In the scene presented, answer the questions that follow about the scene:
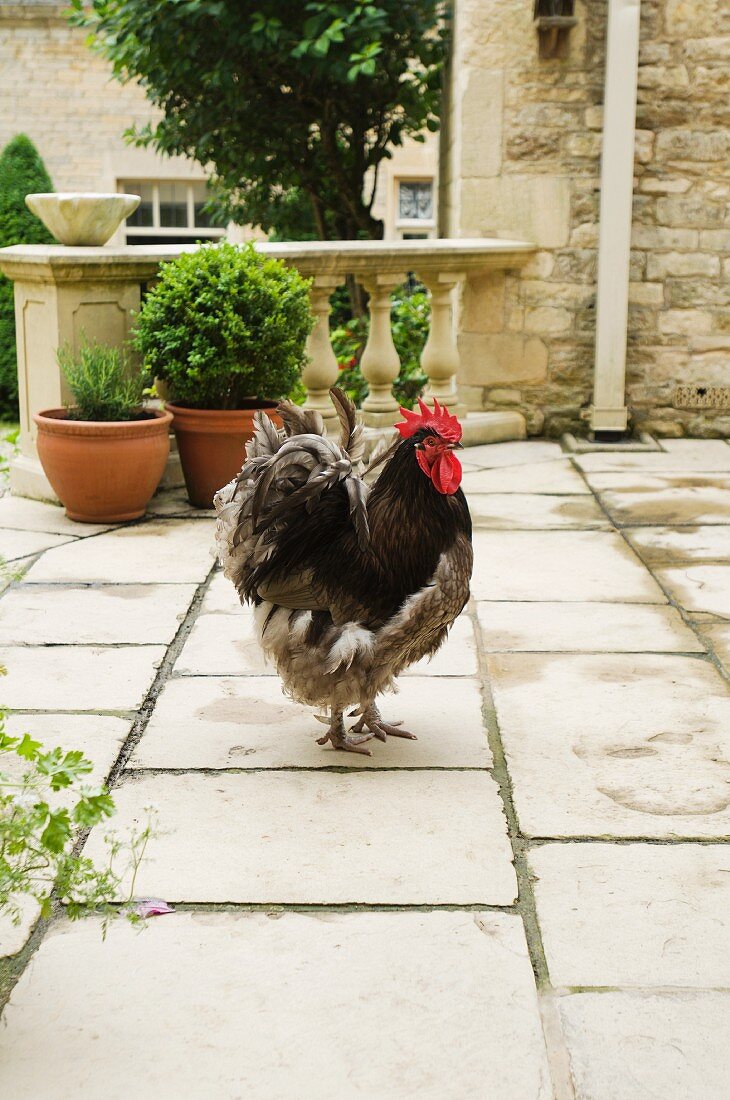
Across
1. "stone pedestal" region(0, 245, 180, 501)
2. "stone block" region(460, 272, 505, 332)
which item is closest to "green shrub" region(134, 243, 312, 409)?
"stone pedestal" region(0, 245, 180, 501)

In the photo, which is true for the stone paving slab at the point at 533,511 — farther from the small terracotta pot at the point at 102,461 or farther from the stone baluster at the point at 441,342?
the small terracotta pot at the point at 102,461

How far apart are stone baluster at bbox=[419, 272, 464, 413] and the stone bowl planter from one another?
2025mm

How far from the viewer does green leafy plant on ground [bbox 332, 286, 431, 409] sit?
8.79 meters

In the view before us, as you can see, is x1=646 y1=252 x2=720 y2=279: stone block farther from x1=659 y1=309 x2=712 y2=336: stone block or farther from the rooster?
the rooster

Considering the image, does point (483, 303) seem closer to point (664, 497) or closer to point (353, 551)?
point (664, 497)

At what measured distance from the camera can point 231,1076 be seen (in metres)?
2.07

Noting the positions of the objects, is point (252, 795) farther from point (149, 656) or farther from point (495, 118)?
point (495, 118)

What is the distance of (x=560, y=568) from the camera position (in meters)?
5.17

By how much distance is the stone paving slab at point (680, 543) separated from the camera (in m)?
5.32

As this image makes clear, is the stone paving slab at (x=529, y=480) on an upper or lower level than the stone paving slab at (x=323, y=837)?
upper

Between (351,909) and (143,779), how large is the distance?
2.76 feet

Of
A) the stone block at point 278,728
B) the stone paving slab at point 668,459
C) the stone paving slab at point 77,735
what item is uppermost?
the stone paving slab at point 668,459

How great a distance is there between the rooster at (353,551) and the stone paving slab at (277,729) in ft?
0.71

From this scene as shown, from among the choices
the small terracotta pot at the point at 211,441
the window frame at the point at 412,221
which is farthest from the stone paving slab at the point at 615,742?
the window frame at the point at 412,221
